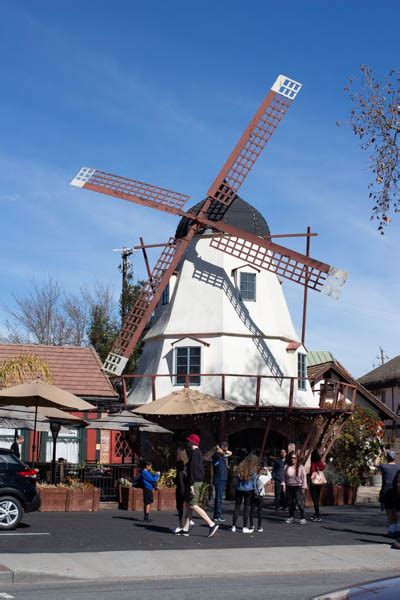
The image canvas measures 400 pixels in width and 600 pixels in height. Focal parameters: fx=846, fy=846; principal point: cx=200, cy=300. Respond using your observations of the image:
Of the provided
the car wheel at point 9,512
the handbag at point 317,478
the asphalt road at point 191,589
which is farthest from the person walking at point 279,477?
the asphalt road at point 191,589

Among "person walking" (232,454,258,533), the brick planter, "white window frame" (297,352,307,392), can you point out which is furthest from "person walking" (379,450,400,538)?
"white window frame" (297,352,307,392)

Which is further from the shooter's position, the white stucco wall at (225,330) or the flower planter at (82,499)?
the white stucco wall at (225,330)

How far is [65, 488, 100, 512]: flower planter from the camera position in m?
21.5

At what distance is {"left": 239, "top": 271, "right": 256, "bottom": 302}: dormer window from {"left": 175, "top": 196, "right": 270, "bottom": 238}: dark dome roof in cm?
170

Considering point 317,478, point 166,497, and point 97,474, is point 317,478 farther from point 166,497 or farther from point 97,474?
point 97,474

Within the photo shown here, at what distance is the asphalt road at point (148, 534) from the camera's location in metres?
14.8

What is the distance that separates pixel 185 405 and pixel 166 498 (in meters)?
3.12

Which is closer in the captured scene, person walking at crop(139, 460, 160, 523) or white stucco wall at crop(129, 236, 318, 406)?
person walking at crop(139, 460, 160, 523)

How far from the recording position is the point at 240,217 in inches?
1335

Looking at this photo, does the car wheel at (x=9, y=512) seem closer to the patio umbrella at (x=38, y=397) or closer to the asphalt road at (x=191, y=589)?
the patio umbrella at (x=38, y=397)

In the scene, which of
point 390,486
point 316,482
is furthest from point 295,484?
point 390,486

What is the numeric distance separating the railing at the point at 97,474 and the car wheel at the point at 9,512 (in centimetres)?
724

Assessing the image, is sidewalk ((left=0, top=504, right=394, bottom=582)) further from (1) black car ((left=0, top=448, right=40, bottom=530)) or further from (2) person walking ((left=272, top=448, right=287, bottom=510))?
(2) person walking ((left=272, top=448, right=287, bottom=510))

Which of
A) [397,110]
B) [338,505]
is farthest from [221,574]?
[338,505]
